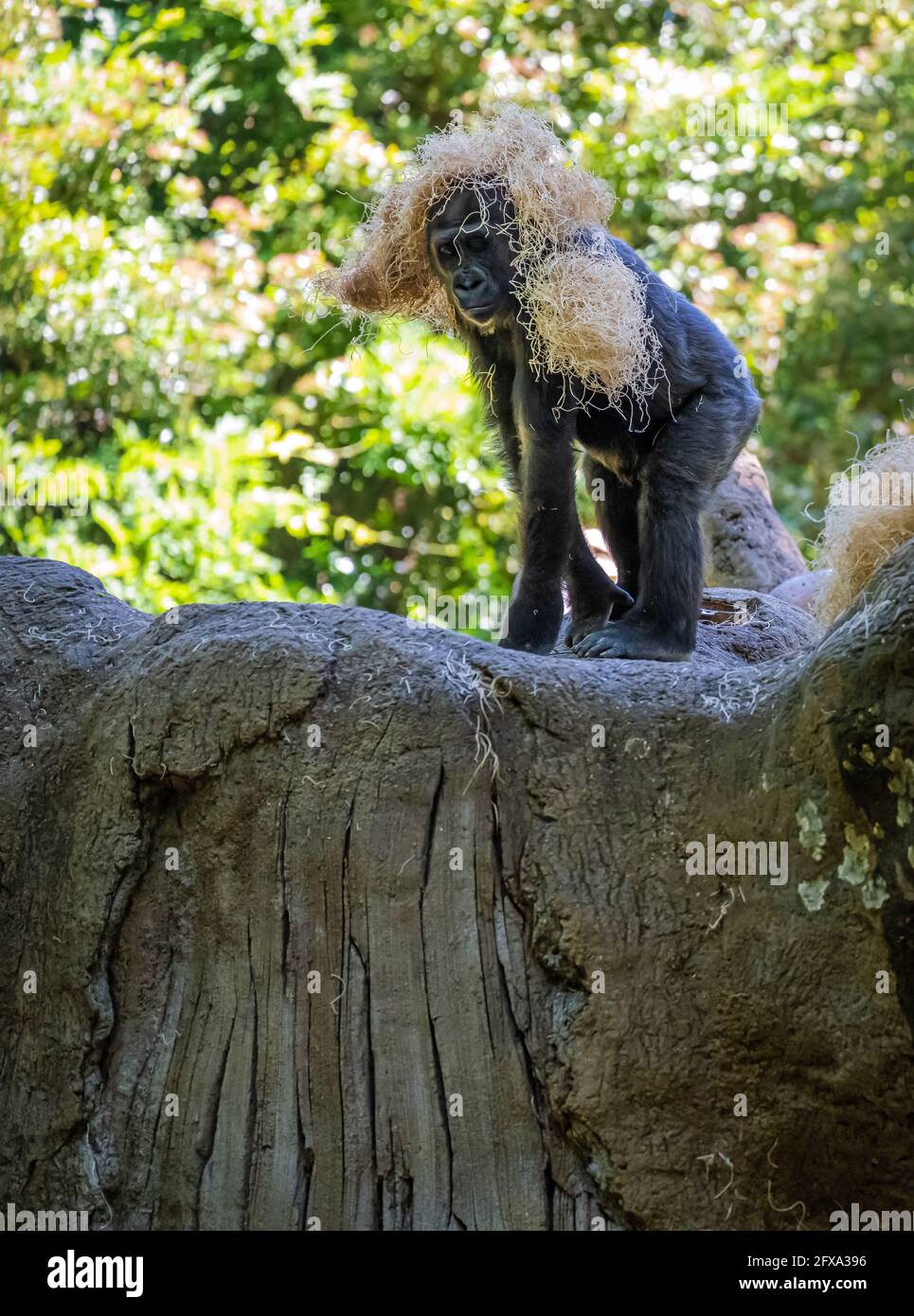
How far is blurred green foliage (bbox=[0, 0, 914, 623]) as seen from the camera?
331 inches

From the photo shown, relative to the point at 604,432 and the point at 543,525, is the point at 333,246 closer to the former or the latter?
the point at 604,432

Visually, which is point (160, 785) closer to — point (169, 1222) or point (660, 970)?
point (169, 1222)

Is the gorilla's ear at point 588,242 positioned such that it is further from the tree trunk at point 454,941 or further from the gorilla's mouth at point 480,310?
the tree trunk at point 454,941

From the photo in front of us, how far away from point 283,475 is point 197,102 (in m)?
2.44

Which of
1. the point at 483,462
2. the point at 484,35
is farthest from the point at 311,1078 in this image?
the point at 484,35

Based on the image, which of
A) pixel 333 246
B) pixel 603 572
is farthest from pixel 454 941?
pixel 333 246

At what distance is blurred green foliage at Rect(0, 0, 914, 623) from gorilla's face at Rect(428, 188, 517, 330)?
3.85 m

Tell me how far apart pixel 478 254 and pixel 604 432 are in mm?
631

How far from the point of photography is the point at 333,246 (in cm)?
1003

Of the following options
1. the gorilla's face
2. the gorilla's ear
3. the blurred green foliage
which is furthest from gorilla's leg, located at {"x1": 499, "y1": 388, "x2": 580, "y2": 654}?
the blurred green foliage

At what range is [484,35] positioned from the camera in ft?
34.9

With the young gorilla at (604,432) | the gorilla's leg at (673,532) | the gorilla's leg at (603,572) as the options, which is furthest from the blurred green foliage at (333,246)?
the gorilla's leg at (673,532)

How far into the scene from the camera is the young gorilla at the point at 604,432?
4.14 m

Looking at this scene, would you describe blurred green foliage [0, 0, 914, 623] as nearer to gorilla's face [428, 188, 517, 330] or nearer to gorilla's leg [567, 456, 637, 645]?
gorilla's leg [567, 456, 637, 645]
